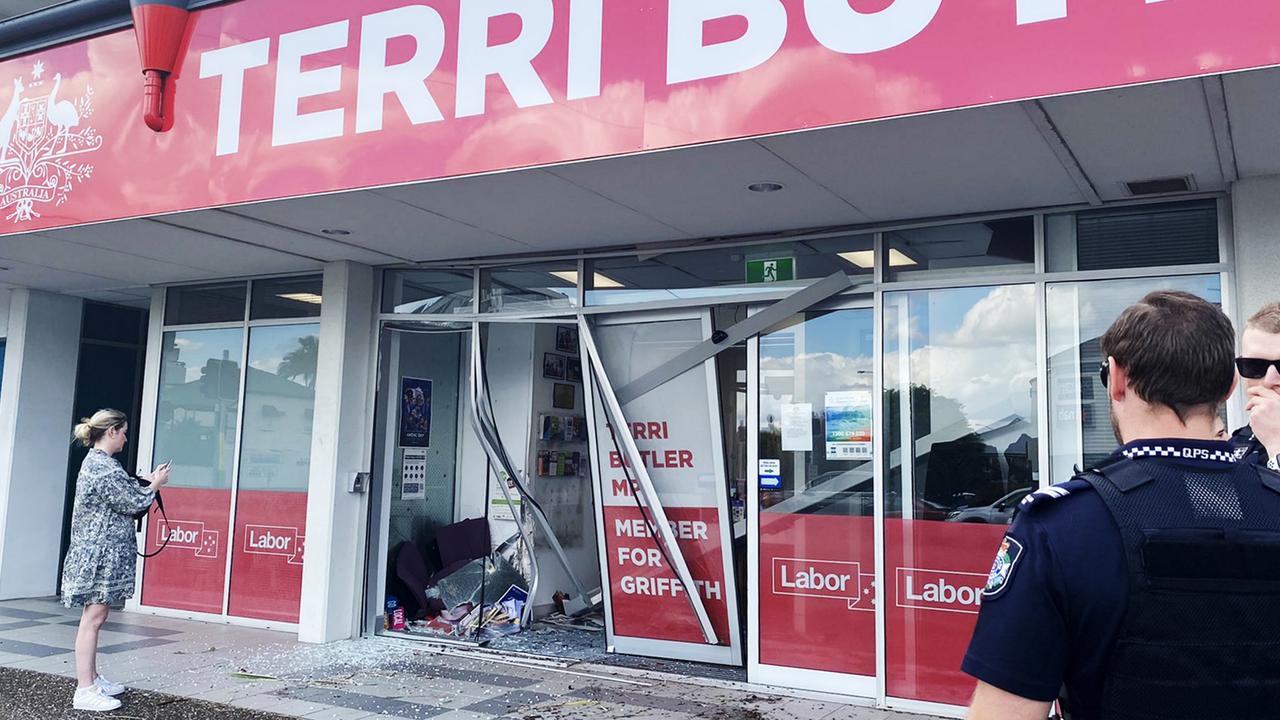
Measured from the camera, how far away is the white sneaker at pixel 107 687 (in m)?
5.83

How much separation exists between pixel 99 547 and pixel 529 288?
339cm

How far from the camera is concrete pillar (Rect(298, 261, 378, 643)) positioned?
776 centimetres

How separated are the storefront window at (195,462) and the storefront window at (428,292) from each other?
1.71 meters

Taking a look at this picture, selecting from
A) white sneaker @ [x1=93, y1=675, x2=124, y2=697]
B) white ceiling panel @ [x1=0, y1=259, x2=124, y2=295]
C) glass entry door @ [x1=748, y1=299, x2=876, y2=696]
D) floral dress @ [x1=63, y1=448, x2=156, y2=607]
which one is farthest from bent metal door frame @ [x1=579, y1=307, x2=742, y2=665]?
white ceiling panel @ [x1=0, y1=259, x2=124, y2=295]

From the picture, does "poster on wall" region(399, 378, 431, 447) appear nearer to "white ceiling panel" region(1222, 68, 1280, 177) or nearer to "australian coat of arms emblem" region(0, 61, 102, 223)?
"australian coat of arms emblem" region(0, 61, 102, 223)

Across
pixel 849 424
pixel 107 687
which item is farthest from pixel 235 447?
pixel 849 424

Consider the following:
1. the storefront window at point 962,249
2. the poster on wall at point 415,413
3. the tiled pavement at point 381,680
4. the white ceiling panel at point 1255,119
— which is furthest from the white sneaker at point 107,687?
the white ceiling panel at point 1255,119

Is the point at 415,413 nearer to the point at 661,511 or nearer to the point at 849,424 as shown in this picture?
the point at 661,511

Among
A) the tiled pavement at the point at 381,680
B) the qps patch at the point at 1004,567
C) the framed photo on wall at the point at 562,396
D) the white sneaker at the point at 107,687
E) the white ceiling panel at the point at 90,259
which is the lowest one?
the tiled pavement at the point at 381,680

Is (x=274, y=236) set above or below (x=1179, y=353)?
above

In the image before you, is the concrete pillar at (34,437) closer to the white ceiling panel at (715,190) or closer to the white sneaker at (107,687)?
the white sneaker at (107,687)

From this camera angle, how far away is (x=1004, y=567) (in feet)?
5.15

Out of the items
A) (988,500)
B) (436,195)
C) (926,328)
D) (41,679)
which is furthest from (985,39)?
(41,679)

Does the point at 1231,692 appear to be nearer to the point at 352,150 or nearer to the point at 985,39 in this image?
the point at 985,39
